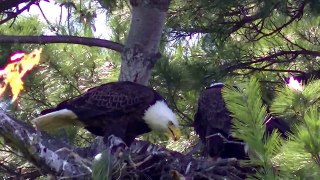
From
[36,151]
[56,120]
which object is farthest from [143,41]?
[36,151]

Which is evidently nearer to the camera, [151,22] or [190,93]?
[151,22]

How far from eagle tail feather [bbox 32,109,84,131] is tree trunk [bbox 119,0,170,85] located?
39 cm

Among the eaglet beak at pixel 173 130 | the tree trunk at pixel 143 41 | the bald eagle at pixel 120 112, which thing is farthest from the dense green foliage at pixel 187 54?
the eaglet beak at pixel 173 130

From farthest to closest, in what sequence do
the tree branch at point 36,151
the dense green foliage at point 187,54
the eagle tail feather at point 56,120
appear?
the dense green foliage at point 187,54
the eagle tail feather at point 56,120
the tree branch at point 36,151

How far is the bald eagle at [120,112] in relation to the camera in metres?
5.02

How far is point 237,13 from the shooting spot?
18.9ft

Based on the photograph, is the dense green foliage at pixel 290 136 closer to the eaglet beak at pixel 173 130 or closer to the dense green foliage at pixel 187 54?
the eaglet beak at pixel 173 130

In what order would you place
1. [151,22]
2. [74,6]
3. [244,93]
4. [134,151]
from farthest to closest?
[74,6] < [151,22] < [134,151] < [244,93]

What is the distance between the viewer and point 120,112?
5062mm

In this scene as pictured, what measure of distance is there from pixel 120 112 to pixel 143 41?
453mm

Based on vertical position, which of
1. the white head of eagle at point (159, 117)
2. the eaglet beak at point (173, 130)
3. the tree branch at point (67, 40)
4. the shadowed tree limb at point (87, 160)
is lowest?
the shadowed tree limb at point (87, 160)

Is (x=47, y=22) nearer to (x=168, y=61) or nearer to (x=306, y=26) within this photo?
(x=168, y=61)

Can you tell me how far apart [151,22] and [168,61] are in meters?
0.62

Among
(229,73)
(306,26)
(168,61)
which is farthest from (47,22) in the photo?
(306,26)
